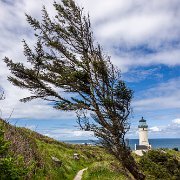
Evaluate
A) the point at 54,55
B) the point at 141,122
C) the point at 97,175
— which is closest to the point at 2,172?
the point at 54,55

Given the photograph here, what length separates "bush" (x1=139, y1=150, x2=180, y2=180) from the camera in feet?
61.5

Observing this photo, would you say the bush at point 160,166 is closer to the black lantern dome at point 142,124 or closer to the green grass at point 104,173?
the green grass at point 104,173

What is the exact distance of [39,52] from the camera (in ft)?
64.4

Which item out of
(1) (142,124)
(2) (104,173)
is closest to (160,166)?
(2) (104,173)

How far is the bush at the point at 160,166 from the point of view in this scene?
1873cm

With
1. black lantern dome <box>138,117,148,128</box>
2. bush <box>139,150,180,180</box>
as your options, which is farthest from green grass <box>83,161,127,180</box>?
black lantern dome <box>138,117,148,128</box>

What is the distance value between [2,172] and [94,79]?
10870 millimetres

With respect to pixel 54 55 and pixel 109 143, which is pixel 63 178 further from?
pixel 54 55

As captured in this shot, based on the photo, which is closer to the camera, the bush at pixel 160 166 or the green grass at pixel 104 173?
the bush at pixel 160 166

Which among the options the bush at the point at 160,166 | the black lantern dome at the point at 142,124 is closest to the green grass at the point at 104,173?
the bush at the point at 160,166

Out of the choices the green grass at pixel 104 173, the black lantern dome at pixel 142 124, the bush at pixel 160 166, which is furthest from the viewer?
the black lantern dome at pixel 142 124

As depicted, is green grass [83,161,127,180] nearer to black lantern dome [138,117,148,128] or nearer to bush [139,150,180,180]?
bush [139,150,180,180]

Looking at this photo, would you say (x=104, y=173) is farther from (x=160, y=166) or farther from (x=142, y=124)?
(x=142, y=124)

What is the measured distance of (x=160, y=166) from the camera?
19.4 meters
